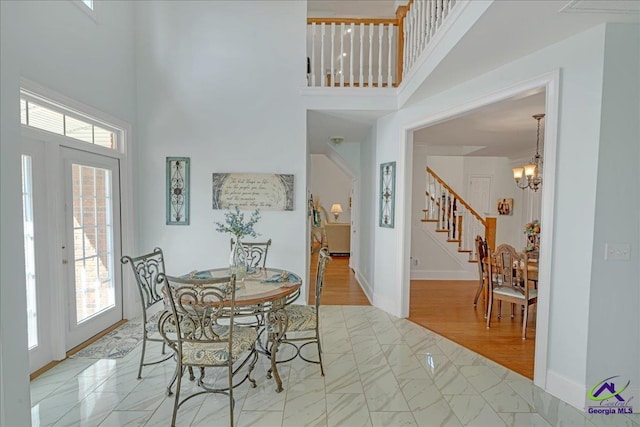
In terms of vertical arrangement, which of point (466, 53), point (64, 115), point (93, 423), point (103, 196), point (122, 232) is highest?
point (466, 53)

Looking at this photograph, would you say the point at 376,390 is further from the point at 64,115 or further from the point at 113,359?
the point at 64,115

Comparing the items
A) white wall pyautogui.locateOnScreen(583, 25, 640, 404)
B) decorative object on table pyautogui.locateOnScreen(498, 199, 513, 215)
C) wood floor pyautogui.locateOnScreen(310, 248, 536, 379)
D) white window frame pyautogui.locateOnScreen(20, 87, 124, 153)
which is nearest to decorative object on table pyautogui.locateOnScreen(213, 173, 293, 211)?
white window frame pyautogui.locateOnScreen(20, 87, 124, 153)

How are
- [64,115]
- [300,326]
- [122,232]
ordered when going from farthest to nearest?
[122,232], [64,115], [300,326]

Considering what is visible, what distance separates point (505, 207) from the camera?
7711 millimetres

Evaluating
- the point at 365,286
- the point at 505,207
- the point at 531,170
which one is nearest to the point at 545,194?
the point at 531,170

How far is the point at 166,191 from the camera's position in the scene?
4.18 meters

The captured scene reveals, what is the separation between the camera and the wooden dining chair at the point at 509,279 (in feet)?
12.2

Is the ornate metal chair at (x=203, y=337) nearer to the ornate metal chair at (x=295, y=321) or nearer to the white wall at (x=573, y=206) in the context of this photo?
the ornate metal chair at (x=295, y=321)

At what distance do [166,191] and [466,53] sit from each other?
372 centimetres

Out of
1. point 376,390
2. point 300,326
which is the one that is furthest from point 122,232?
point 376,390

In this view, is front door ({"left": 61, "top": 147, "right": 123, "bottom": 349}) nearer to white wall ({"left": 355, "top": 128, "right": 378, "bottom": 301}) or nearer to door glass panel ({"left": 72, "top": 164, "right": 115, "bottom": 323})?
door glass panel ({"left": 72, "top": 164, "right": 115, "bottom": 323})

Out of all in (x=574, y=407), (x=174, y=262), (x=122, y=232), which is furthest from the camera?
(x=174, y=262)

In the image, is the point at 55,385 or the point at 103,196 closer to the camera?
the point at 55,385
